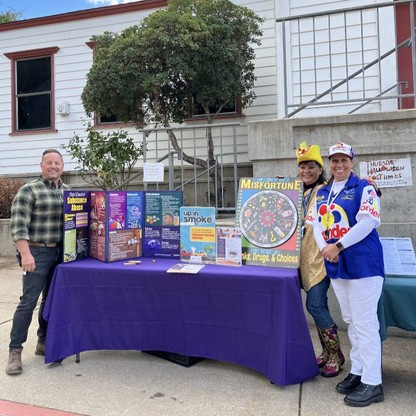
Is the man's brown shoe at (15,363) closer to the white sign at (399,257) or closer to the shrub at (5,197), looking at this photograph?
the white sign at (399,257)

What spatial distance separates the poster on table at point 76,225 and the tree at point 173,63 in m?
3.44

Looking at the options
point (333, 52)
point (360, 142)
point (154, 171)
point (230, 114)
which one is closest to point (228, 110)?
point (230, 114)

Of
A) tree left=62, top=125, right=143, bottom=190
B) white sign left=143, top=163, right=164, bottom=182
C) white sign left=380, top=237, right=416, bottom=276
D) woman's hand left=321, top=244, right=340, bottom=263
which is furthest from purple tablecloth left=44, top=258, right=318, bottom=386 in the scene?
tree left=62, top=125, right=143, bottom=190

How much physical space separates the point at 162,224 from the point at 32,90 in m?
9.21

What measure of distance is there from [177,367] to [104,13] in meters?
9.37

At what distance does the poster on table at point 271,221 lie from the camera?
131 inches

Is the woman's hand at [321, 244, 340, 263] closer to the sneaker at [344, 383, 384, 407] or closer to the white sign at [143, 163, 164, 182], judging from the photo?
the sneaker at [344, 383, 384, 407]

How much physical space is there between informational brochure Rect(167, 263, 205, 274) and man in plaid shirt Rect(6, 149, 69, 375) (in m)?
1.06

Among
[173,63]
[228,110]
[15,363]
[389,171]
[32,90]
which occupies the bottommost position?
[15,363]

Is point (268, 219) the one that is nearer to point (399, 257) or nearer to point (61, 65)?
point (399, 257)

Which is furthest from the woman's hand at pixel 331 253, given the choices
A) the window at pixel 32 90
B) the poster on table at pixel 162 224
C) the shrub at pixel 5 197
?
the window at pixel 32 90

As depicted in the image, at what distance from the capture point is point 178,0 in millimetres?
7895

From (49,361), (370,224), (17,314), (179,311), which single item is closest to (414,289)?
(370,224)

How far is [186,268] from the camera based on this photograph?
3.41 meters
